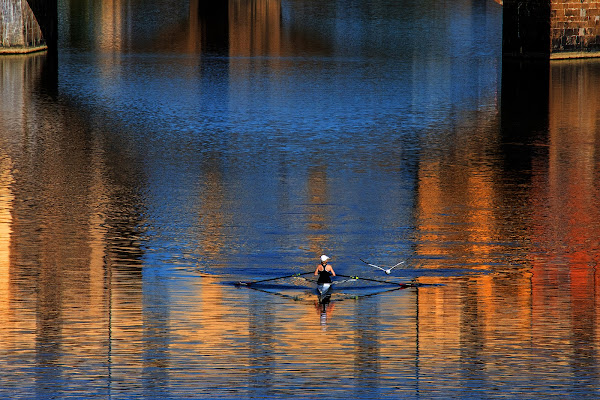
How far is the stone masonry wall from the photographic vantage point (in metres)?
45.5

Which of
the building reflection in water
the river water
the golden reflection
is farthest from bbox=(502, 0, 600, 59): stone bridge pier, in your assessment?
the building reflection in water

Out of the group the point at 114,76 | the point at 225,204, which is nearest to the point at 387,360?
the point at 225,204

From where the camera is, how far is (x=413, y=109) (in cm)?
3312

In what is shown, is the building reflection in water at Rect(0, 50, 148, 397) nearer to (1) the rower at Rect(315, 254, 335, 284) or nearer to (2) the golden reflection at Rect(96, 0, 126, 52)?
(1) the rower at Rect(315, 254, 335, 284)

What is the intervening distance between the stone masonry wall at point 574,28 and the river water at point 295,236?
20.4 feet

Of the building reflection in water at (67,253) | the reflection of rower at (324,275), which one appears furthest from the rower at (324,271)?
the building reflection in water at (67,253)

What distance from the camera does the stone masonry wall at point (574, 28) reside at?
45.5 meters

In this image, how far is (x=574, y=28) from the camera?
4659 centimetres

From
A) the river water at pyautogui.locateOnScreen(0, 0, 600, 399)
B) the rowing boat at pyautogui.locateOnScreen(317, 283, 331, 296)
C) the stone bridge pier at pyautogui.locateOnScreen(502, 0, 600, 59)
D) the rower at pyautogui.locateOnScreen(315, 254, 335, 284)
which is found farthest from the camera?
the stone bridge pier at pyautogui.locateOnScreen(502, 0, 600, 59)

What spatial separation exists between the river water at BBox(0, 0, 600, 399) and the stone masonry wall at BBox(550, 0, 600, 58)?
6220 mm

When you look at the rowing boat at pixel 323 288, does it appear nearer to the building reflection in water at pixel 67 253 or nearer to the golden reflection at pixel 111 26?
the building reflection in water at pixel 67 253

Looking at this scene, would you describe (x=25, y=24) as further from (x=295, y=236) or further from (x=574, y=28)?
(x=295, y=236)

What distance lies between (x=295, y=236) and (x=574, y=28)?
32154 mm

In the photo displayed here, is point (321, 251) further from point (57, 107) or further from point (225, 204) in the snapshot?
point (57, 107)
